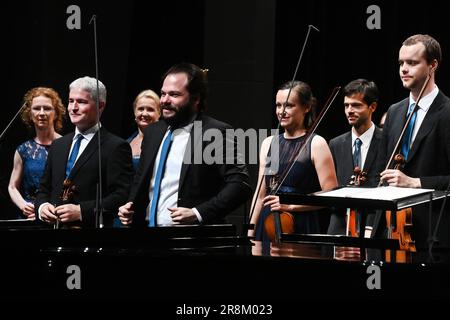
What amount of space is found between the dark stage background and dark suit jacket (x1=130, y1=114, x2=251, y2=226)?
6.75ft

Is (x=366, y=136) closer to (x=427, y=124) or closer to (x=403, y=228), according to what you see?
(x=427, y=124)

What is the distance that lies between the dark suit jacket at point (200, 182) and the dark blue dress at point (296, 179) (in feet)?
2.37

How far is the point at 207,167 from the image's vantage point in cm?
390

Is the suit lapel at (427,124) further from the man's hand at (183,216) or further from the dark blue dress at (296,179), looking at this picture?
the man's hand at (183,216)

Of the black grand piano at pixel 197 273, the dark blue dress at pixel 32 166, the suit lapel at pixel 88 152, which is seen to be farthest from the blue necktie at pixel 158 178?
the dark blue dress at pixel 32 166

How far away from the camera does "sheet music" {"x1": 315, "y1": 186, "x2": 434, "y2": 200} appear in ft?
9.89

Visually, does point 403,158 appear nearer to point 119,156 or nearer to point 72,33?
point 119,156

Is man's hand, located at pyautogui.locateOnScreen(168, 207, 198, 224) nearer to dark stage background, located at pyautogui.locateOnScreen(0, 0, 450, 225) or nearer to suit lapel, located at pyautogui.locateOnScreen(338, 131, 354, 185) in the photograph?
suit lapel, located at pyautogui.locateOnScreen(338, 131, 354, 185)

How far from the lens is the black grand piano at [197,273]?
2.81 meters

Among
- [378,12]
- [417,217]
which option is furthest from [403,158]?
[378,12]

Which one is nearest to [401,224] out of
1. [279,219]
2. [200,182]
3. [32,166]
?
[200,182]

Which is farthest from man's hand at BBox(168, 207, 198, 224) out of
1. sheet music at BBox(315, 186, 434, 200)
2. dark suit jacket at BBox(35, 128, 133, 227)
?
sheet music at BBox(315, 186, 434, 200)

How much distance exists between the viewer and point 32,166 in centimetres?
532
